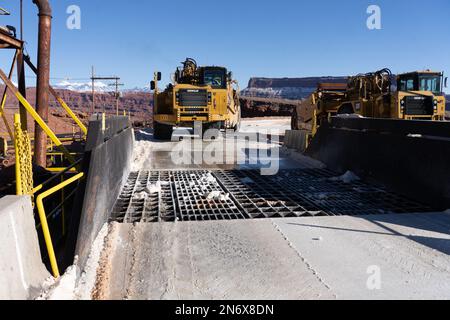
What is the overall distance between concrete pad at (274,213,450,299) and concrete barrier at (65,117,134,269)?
7.13 ft

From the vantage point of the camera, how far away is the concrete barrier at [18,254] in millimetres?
2842

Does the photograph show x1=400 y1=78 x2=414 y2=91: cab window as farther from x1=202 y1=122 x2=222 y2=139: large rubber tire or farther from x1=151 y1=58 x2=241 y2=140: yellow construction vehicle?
x1=202 y1=122 x2=222 y2=139: large rubber tire

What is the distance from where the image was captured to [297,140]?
1360 centimetres

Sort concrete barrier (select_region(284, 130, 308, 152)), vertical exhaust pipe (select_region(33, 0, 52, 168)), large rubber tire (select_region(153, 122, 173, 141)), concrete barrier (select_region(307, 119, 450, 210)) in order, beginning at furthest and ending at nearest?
large rubber tire (select_region(153, 122, 173, 141)), concrete barrier (select_region(284, 130, 308, 152)), vertical exhaust pipe (select_region(33, 0, 52, 168)), concrete barrier (select_region(307, 119, 450, 210))

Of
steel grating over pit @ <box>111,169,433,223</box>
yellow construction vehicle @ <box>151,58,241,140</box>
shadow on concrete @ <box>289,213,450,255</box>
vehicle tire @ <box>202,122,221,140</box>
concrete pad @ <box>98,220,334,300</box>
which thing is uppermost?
yellow construction vehicle @ <box>151,58,241,140</box>

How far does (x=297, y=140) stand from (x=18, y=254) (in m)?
11.2

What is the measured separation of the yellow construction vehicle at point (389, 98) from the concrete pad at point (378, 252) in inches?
459

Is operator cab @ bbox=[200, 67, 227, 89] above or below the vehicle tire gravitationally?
above

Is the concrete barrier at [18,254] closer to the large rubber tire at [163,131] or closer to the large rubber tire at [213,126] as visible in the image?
the large rubber tire at [163,131]

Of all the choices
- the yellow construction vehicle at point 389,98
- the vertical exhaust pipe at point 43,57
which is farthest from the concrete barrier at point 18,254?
the yellow construction vehicle at point 389,98

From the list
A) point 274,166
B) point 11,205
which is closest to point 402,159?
point 274,166

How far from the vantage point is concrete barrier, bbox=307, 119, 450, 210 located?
6.48m

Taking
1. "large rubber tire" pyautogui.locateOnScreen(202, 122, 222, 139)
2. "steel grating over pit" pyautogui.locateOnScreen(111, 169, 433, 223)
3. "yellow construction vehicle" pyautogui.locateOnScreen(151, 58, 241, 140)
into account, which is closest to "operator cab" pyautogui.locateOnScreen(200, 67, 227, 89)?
"yellow construction vehicle" pyautogui.locateOnScreen(151, 58, 241, 140)

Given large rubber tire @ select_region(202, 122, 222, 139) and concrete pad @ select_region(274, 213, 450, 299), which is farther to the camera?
large rubber tire @ select_region(202, 122, 222, 139)
